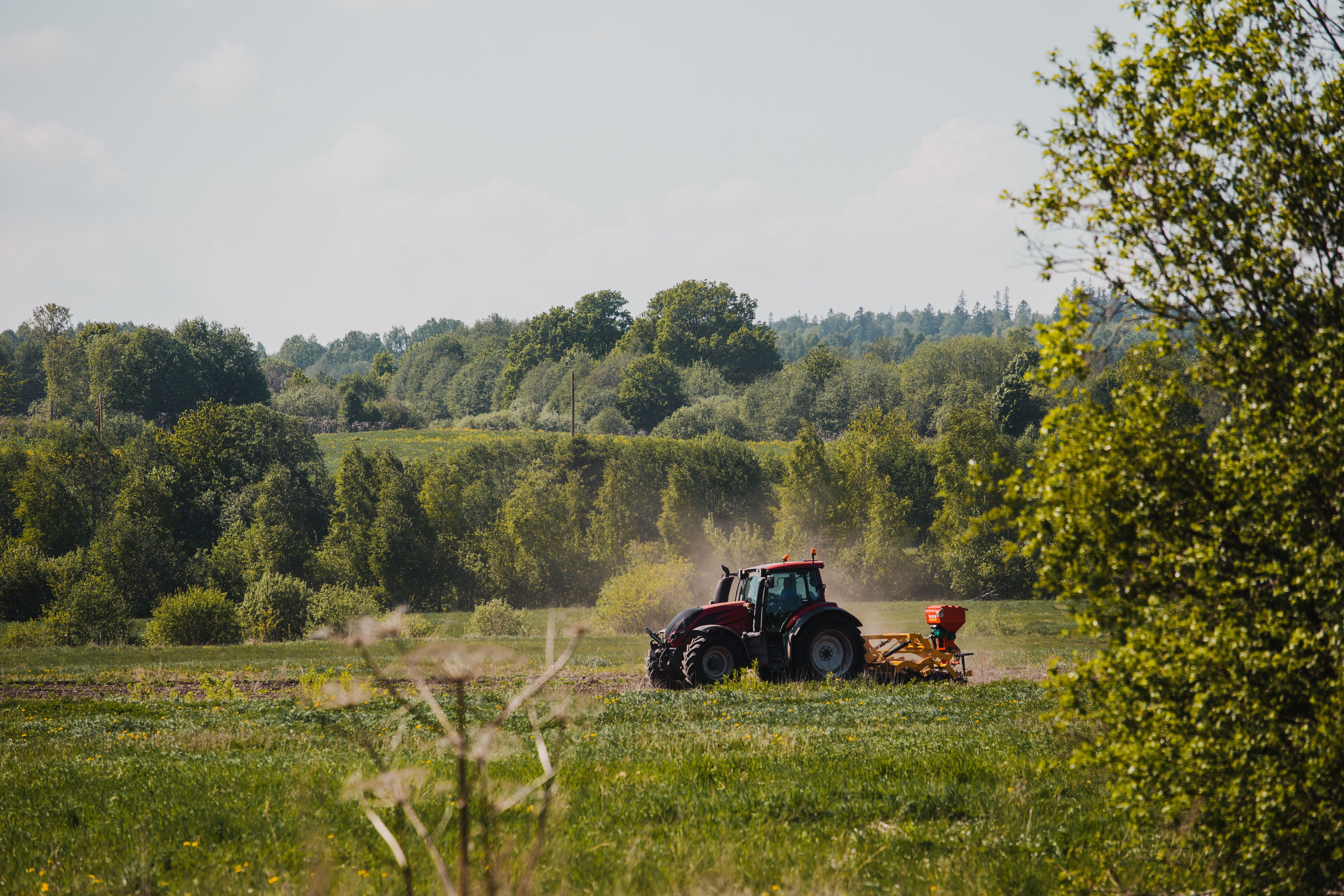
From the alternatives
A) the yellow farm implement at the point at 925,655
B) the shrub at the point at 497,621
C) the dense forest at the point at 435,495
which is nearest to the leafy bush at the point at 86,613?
the dense forest at the point at 435,495

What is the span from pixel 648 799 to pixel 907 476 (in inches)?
2336

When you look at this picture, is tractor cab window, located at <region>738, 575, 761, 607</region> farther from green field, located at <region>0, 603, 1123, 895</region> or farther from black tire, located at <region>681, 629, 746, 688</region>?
green field, located at <region>0, 603, 1123, 895</region>

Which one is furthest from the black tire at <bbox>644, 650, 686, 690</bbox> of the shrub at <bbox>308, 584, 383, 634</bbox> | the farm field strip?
the shrub at <bbox>308, 584, 383, 634</bbox>

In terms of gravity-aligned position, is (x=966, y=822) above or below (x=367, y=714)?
above

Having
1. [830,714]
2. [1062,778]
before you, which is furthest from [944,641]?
[1062,778]

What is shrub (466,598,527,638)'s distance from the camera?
42594mm

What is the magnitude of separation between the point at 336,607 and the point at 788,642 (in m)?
30.2

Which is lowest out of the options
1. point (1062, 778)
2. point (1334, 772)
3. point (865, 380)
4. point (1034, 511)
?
point (1062, 778)

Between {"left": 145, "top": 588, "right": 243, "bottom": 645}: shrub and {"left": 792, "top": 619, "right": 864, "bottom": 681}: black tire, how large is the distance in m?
29.7

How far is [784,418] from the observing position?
86.1m

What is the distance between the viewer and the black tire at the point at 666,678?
17797 millimetres

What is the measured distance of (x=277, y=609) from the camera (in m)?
41.0

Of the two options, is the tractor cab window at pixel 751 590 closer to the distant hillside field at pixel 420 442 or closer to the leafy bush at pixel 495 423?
the distant hillside field at pixel 420 442

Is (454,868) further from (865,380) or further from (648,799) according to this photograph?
(865,380)
